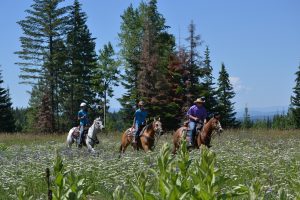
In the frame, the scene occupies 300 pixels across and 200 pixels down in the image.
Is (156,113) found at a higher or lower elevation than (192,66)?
lower

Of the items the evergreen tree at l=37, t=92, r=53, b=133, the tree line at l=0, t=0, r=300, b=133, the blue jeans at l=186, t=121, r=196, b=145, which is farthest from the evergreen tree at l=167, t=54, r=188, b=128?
the blue jeans at l=186, t=121, r=196, b=145

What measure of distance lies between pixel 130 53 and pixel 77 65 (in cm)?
644

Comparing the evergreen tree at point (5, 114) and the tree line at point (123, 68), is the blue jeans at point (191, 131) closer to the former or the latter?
the tree line at point (123, 68)

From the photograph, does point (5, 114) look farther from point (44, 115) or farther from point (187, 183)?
point (187, 183)

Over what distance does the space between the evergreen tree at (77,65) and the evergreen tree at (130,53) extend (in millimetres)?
4292

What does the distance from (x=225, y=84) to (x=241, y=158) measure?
60.5 meters

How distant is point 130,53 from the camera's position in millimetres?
54875

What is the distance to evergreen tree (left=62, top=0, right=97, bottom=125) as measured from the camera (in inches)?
2157

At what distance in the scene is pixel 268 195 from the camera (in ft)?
26.0

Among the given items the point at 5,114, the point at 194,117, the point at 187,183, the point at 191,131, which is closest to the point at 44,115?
the point at 5,114

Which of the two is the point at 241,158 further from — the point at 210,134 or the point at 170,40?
the point at 170,40

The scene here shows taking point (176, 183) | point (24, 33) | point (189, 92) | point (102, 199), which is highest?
point (24, 33)

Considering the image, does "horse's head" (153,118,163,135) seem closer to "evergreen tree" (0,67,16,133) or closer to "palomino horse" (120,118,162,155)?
"palomino horse" (120,118,162,155)

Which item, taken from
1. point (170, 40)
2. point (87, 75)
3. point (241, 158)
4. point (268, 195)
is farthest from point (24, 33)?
point (268, 195)
